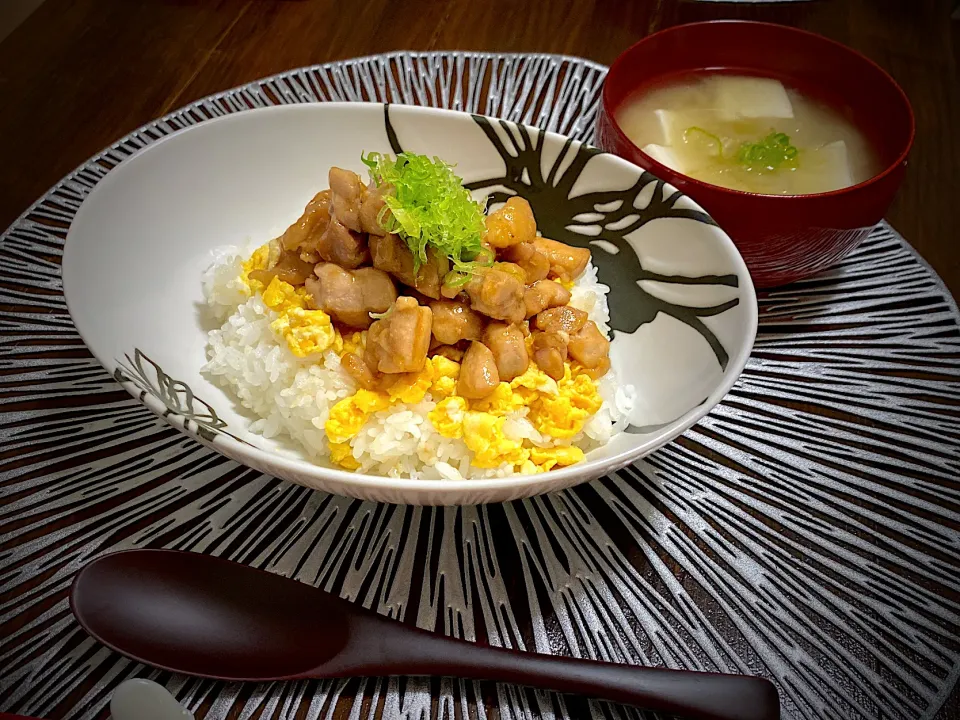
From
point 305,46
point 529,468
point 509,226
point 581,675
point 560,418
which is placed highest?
point 305,46

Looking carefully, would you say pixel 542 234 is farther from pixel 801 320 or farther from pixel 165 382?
pixel 165 382

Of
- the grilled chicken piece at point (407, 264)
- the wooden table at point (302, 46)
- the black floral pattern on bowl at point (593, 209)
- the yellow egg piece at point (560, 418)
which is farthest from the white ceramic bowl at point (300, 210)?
the wooden table at point (302, 46)

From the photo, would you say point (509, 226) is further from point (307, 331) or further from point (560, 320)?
point (307, 331)

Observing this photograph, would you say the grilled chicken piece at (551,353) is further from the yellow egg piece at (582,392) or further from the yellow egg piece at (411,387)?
the yellow egg piece at (411,387)

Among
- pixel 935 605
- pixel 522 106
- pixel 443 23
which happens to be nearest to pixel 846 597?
pixel 935 605

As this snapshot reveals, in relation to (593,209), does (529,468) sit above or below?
below

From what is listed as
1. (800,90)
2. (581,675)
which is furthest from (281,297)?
(800,90)
